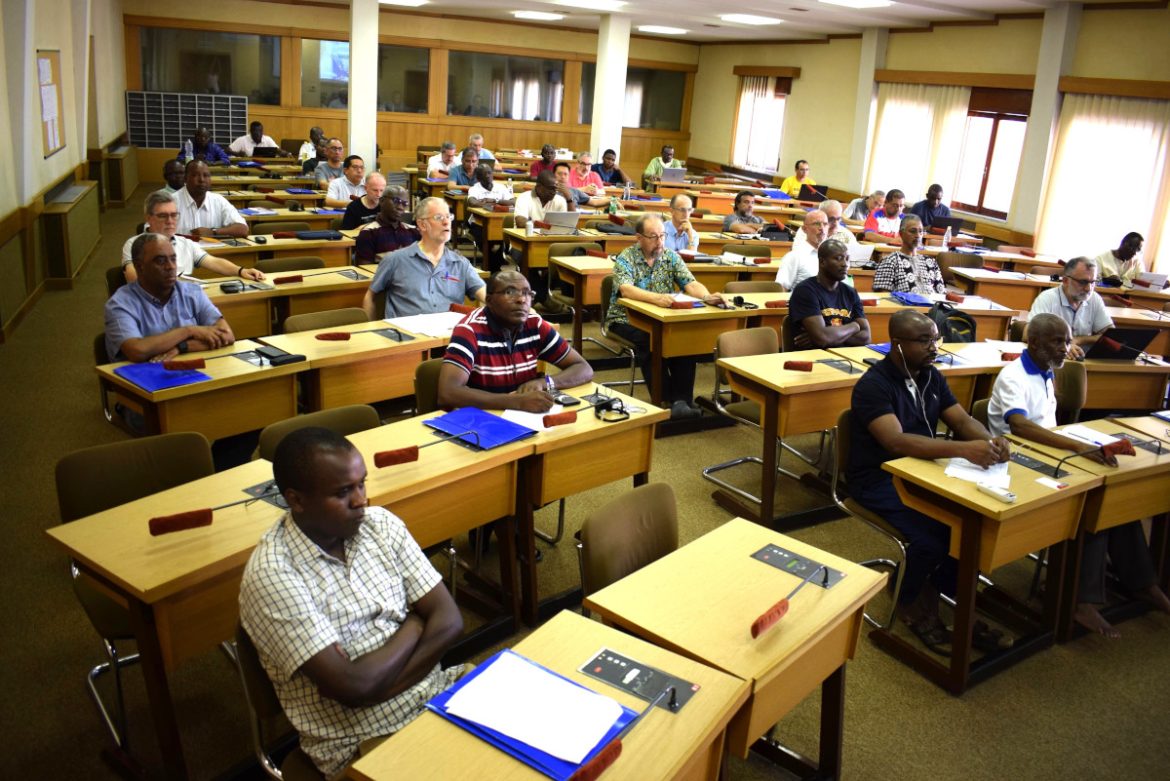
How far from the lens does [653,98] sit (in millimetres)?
19172

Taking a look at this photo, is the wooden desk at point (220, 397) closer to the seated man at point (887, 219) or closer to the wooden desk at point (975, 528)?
the wooden desk at point (975, 528)

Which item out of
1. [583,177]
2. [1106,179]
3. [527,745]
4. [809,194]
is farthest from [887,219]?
[527,745]

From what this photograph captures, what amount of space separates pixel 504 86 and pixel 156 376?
50.2ft

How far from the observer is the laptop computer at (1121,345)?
18.3ft

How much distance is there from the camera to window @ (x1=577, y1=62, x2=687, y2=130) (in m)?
19.0

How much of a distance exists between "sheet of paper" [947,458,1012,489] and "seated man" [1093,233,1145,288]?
19.4 feet

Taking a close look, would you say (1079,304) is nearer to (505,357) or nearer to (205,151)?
(505,357)

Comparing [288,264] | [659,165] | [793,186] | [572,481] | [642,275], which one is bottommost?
[572,481]

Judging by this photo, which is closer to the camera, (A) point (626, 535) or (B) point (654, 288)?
(A) point (626, 535)

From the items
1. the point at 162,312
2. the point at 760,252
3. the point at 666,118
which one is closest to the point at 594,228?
the point at 760,252

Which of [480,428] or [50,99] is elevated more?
[50,99]

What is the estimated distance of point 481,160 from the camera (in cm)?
1242

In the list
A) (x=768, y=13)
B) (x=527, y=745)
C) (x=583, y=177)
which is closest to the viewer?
(x=527, y=745)

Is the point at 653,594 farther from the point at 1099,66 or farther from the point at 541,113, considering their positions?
the point at 541,113
